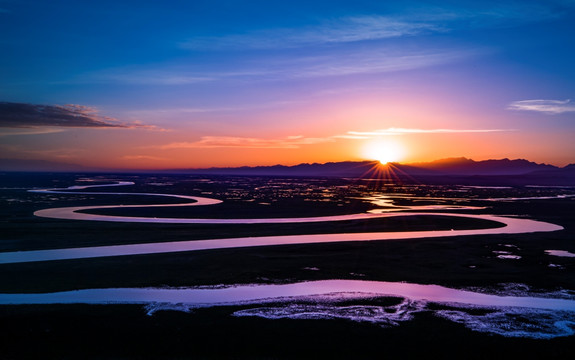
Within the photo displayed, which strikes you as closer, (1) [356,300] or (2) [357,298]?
(1) [356,300]

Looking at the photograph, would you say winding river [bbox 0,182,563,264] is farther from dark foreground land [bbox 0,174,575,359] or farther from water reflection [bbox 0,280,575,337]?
water reflection [bbox 0,280,575,337]

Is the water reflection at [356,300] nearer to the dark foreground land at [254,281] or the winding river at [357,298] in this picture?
the winding river at [357,298]

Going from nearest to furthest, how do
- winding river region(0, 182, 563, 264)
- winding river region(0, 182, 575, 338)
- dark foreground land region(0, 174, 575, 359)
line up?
dark foreground land region(0, 174, 575, 359) → winding river region(0, 182, 575, 338) → winding river region(0, 182, 563, 264)

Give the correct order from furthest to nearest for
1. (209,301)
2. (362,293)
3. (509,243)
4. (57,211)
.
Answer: (57,211) → (509,243) → (362,293) → (209,301)

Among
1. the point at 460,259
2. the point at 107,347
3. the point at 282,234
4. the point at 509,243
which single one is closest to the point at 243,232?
the point at 282,234

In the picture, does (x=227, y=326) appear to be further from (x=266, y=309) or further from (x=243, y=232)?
(x=243, y=232)

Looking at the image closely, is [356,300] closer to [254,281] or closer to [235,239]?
[254,281]

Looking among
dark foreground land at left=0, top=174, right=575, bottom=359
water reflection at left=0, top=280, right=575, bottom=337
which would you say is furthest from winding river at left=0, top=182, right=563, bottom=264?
water reflection at left=0, top=280, right=575, bottom=337

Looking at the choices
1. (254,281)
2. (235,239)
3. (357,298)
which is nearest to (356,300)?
(357,298)
